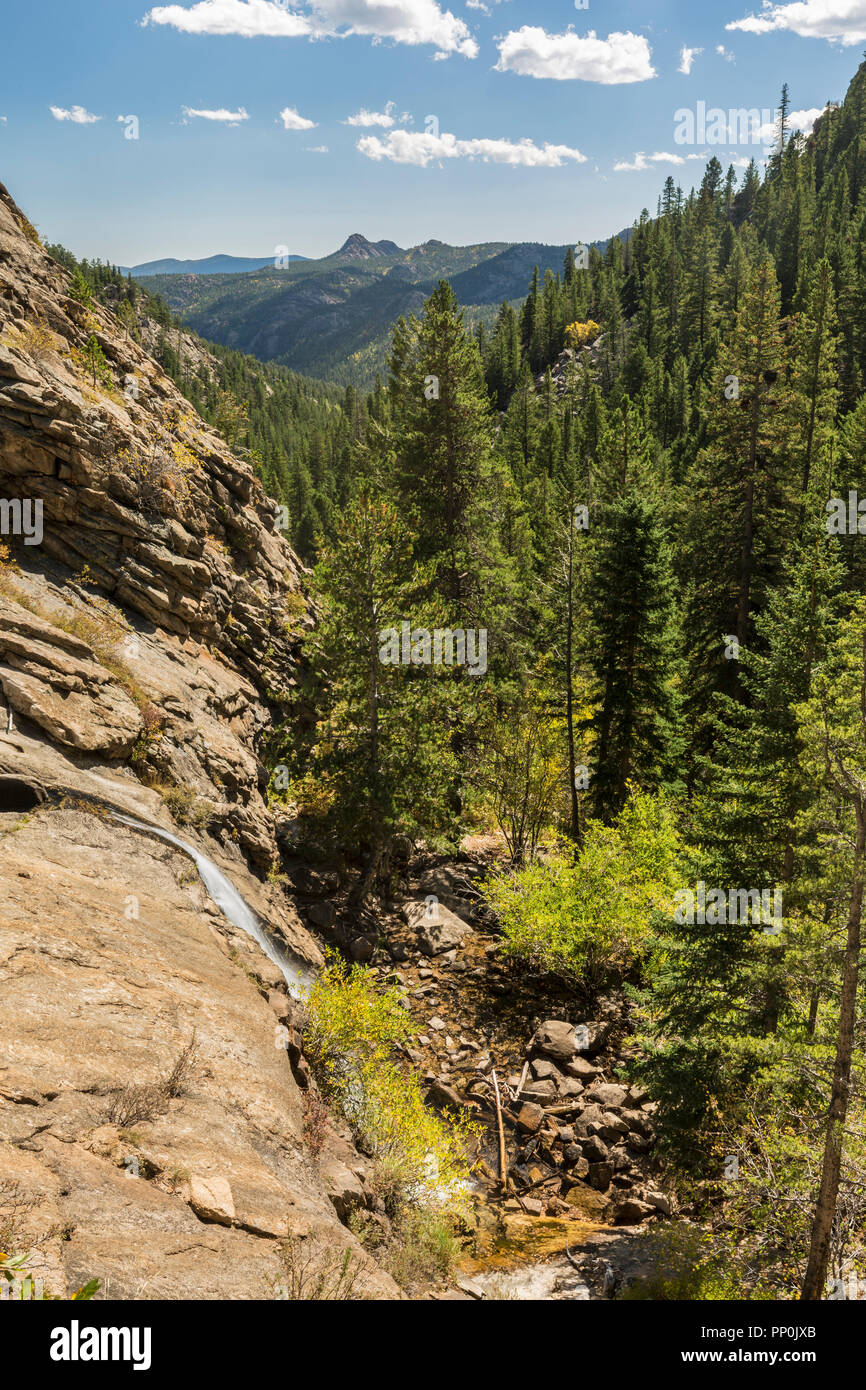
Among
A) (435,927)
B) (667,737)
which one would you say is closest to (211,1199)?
(435,927)

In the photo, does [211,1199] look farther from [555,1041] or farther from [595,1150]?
[555,1041]

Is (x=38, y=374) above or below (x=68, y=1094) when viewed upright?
above

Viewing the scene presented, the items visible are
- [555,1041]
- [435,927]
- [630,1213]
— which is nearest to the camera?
[630,1213]

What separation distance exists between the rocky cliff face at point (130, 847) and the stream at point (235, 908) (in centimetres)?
30

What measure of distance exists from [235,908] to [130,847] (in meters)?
2.93

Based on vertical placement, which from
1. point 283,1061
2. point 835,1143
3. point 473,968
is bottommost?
point 473,968

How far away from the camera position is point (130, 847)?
36.1 ft

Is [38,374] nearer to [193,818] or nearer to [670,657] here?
[193,818]

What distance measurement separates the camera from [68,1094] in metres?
6.47

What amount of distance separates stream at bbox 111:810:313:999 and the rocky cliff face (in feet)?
1.00

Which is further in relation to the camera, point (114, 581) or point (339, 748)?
point (339, 748)

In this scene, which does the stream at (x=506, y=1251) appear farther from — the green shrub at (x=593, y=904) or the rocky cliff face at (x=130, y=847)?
the green shrub at (x=593, y=904)
